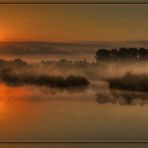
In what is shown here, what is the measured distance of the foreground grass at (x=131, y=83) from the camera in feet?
8.14

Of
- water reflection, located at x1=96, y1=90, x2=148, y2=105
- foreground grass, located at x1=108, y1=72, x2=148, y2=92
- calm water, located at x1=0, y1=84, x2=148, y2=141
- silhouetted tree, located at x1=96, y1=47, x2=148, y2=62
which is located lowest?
calm water, located at x1=0, y1=84, x2=148, y2=141

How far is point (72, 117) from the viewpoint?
Answer: 8.17 feet

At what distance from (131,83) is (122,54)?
209mm

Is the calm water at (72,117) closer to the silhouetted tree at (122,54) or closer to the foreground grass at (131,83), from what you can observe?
the foreground grass at (131,83)

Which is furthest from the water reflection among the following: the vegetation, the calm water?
the vegetation

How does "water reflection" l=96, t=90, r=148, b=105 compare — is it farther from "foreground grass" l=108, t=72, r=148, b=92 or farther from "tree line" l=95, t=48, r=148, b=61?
"tree line" l=95, t=48, r=148, b=61

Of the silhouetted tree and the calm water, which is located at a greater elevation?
the silhouetted tree

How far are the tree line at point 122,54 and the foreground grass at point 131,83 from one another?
0.42ft

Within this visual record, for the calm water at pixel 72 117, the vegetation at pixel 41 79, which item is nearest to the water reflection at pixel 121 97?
the calm water at pixel 72 117

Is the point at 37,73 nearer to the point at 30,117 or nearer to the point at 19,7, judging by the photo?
the point at 30,117

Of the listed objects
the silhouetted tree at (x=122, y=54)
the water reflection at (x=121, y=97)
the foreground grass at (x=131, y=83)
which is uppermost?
the silhouetted tree at (x=122, y=54)

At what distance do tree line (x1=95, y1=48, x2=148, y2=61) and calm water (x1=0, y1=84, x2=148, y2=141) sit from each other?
20 centimetres

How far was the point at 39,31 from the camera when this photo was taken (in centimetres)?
253

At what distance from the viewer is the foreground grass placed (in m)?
2.48
